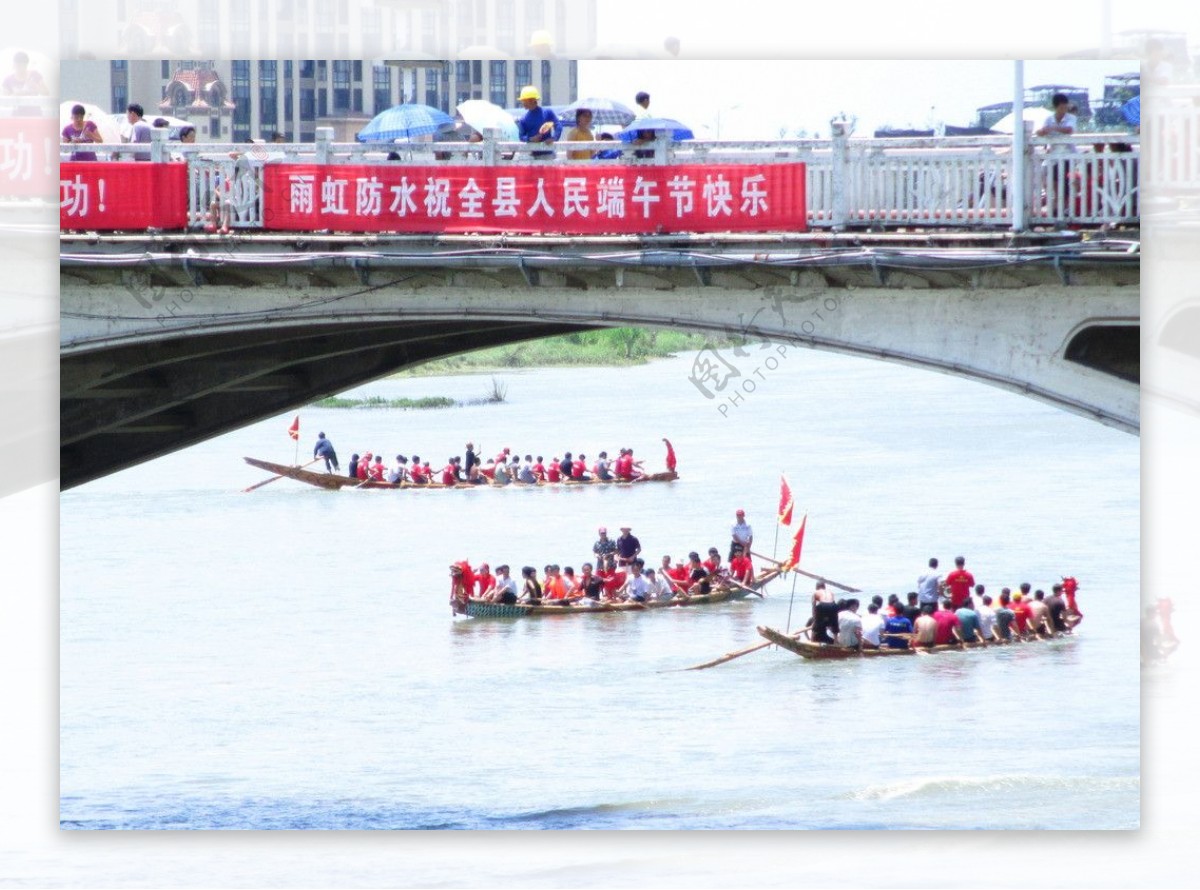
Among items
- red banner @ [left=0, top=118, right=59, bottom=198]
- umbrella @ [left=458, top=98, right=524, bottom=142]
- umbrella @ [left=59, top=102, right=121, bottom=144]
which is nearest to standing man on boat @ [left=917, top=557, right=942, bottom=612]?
umbrella @ [left=458, top=98, right=524, bottom=142]

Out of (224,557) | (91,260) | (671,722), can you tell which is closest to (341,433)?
(224,557)

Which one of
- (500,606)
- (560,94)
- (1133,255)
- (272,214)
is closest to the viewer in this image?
(1133,255)

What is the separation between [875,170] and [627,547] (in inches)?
646

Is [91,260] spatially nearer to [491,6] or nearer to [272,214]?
[272,214]

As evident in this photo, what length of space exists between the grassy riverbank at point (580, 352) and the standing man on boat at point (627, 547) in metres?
5.16

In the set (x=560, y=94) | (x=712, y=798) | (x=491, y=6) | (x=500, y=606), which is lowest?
(x=712, y=798)

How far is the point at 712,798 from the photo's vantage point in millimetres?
19547

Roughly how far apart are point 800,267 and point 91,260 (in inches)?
221

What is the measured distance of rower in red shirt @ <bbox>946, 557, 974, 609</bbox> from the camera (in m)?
22.6

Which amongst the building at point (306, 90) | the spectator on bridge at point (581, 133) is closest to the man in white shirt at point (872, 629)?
the spectator on bridge at point (581, 133)

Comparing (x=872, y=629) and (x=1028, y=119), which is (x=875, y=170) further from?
(x=872, y=629)

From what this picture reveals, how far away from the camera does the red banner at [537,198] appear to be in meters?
12.4

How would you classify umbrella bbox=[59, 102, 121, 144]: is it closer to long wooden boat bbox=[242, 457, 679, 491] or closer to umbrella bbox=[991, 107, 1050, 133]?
umbrella bbox=[991, 107, 1050, 133]

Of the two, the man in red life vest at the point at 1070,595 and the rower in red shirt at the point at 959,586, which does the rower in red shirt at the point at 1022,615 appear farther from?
the man in red life vest at the point at 1070,595
